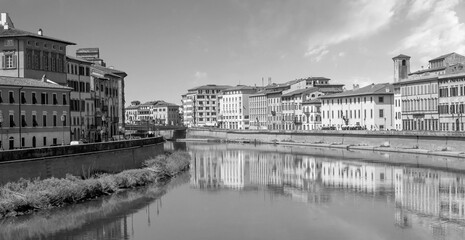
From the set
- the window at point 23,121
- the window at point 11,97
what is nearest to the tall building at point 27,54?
the window at point 23,121

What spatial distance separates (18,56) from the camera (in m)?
61.7

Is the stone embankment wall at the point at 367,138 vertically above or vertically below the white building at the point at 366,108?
below

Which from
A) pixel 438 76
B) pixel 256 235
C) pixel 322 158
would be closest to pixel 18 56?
pixel 256 235

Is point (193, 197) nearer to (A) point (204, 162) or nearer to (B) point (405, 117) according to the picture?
(A) point (204, 162)

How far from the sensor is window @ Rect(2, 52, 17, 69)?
61.8m

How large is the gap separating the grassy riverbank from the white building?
69660 mm

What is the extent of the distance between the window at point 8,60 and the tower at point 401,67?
261ft

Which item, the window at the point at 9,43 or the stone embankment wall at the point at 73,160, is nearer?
the stone embankment wall at the point at 73,160

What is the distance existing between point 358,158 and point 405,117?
85.8 ft

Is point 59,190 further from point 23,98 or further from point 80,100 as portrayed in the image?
point 80,100

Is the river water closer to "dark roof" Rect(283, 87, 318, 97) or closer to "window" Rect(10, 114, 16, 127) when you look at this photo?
"window" Rect(10, 114, 16, 127)

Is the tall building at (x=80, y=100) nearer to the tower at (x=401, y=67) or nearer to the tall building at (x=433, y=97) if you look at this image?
the tall building at (x=433, y=97)

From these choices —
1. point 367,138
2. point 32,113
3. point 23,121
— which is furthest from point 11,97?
point 367,138

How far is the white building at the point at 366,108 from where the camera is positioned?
120 metres
